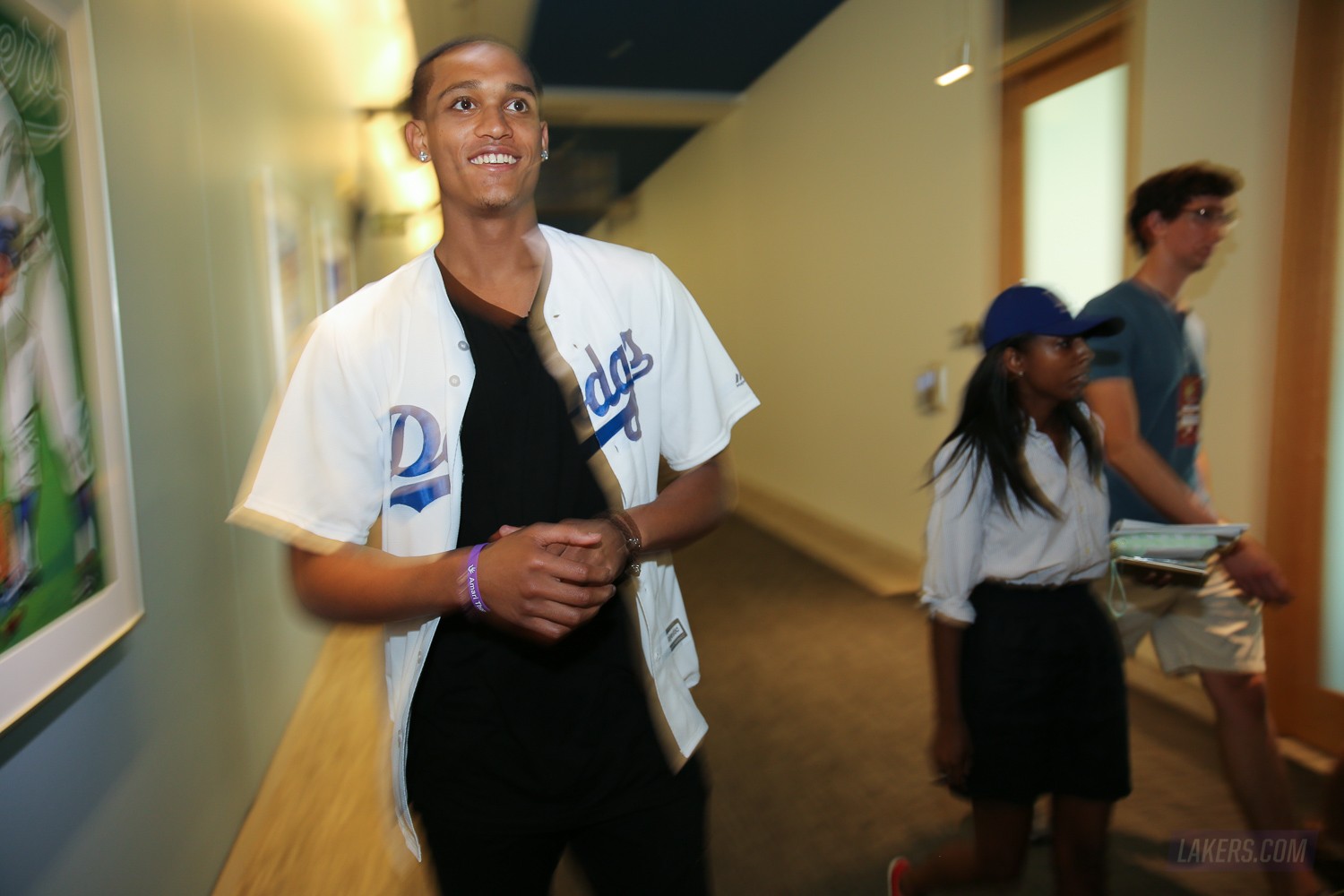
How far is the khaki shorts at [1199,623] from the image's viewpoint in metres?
2.12

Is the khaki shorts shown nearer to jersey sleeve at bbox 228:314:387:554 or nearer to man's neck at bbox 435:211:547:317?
man's neck at bbox 435:211:547:317

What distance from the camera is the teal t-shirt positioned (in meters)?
2.22

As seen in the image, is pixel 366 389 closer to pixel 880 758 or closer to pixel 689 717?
pixel 689 717

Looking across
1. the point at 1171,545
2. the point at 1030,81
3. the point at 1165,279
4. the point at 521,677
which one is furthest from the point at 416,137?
the point at 1030,81

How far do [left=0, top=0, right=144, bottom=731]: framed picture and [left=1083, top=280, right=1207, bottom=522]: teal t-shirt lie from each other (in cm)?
212

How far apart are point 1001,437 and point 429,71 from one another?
1.19 metres

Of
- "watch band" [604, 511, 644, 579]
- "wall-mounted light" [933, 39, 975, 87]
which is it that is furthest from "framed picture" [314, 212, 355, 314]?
"watch band" [604, 511, 644, 579]

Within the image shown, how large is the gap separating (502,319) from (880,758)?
7.56 feet

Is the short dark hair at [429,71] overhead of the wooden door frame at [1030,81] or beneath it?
beneath

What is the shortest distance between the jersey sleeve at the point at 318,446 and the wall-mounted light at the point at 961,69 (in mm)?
3398

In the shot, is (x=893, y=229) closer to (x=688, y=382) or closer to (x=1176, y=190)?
(x=1176, y=190)

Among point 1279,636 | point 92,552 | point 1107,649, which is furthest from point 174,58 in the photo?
point 1279,636

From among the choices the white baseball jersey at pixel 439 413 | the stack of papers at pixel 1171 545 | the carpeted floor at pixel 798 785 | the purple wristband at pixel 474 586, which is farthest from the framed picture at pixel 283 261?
the stack of papers at pixel 1171 545

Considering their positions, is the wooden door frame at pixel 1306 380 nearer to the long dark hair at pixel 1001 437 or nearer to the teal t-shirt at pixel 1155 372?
the teal t-shirt at pixel 1155 372
